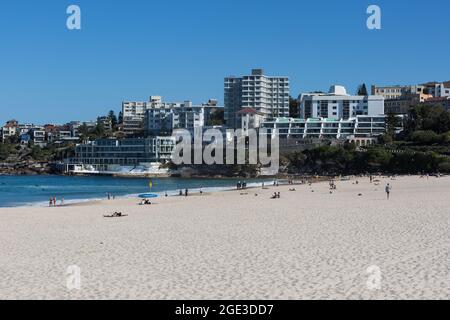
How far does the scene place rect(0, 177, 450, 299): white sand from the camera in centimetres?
1050

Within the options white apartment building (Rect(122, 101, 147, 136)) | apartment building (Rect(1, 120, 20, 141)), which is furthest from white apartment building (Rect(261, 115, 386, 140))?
apartment building (Rect(1, 120, 20, 141))

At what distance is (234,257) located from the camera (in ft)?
45.8

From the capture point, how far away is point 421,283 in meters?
10.6

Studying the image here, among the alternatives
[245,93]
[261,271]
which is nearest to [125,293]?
[261,271]

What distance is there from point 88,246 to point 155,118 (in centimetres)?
14720

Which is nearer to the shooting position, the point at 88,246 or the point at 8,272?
the point at 8,272

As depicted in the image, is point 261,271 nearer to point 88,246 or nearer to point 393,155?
point 88,246

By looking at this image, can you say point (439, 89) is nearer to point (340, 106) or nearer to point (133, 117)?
point (340, 106)

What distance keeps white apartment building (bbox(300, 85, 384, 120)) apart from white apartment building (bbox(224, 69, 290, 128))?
1122cm

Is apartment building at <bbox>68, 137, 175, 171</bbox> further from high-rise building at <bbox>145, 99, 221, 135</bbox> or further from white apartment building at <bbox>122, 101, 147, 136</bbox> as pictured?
white apartment building at <bbox>122, 101, 147, 136</bbox>

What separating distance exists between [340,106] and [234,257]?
127 m

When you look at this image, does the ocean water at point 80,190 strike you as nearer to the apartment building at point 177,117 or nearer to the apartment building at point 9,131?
the apartment building at point 177,117

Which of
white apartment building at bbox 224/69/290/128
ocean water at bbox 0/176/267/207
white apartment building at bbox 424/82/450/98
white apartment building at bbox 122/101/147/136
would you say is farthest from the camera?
white apartment building at bbox 122/101/147/136

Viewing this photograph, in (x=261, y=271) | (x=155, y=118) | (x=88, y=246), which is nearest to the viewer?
(x=261, y=271)
